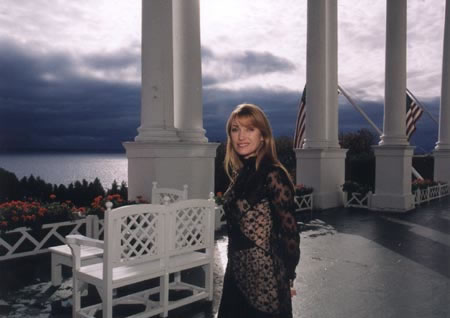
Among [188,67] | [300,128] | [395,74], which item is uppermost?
[395,74]

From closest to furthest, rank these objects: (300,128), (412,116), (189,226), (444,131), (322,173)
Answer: (189,226) → (322,173) → (300,128) → (412,116) → (444,131)

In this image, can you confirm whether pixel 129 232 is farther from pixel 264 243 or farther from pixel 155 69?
pixel 155 69

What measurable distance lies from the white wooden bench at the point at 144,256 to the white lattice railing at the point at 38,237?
3.29 metres

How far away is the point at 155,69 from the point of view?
396 inches

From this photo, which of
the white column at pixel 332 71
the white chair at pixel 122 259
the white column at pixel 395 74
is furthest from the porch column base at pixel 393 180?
the white chair at pixel 122 259

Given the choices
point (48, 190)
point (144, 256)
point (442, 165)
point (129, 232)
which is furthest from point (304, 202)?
point (442, 165)

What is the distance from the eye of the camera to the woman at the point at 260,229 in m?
3.13

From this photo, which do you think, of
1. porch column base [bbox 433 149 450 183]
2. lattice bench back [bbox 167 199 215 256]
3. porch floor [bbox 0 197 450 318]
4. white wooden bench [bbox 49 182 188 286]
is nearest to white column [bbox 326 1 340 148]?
porch floor [bbox 0 197 450 318]

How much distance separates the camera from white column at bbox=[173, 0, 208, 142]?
11078 mm

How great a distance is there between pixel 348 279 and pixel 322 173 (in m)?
8.80

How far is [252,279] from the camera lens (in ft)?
10.6

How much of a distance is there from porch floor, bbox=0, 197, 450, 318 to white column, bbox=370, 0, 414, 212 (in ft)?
13.3

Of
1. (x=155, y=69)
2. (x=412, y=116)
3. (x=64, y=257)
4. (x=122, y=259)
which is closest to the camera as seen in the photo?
(x=122, y=259)

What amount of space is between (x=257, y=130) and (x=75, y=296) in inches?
138
